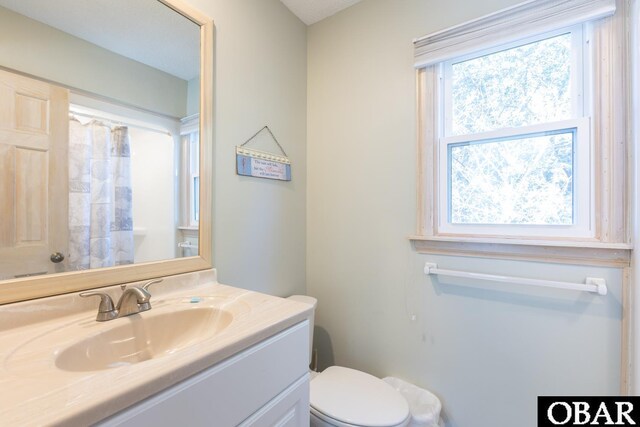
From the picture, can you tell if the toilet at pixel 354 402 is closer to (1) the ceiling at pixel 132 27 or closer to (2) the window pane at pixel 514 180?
(2) the window pane at pixel 514 180

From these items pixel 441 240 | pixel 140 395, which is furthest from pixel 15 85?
pixel 441 240

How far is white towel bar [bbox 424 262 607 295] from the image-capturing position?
3.38 ft

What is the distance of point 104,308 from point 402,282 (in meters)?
1.27

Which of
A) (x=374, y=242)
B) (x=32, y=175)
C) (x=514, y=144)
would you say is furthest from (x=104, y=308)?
(x=514, y=144)

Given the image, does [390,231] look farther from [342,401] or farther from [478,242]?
[342,401]

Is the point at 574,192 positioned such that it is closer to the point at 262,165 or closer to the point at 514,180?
the point at 514,180

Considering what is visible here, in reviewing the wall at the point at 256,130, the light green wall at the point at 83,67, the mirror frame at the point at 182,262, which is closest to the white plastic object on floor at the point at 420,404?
the wall at the point at 256,130

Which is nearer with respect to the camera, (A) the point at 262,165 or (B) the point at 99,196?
(B) the point at 99,196

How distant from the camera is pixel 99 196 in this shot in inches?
36.1

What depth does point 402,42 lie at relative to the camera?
4.82ft

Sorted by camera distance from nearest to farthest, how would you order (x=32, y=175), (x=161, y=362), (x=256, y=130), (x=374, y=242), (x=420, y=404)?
(x=161, y=362)
(x=32, y=175)
(x=420, y=404)
(x=256, y=130)
(x=374, y=242)

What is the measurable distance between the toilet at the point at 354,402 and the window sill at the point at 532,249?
0.69m

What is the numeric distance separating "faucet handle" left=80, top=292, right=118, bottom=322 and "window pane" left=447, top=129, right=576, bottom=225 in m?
1.41

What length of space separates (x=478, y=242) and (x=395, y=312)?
57 centimetres
